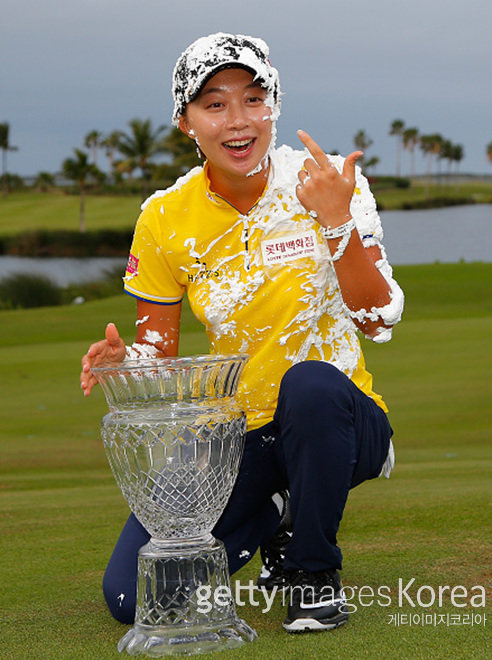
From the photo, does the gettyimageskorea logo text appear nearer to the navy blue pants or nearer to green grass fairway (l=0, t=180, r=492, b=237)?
the navy blue pants

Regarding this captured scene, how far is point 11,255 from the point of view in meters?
45.8

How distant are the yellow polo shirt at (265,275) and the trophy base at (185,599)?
515 mm

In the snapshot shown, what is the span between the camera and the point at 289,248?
2.80 metres

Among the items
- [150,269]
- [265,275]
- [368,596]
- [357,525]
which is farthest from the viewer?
[357,525]

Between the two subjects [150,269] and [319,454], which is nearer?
[319,454]

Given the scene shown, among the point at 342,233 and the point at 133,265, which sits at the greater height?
the point at 342,233

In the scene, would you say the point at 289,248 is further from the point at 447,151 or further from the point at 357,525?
the point at 447,151

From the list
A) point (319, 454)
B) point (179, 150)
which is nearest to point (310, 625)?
point (319, 454)

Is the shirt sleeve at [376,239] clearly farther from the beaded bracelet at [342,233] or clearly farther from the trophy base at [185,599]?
the trophy base at [185,599]

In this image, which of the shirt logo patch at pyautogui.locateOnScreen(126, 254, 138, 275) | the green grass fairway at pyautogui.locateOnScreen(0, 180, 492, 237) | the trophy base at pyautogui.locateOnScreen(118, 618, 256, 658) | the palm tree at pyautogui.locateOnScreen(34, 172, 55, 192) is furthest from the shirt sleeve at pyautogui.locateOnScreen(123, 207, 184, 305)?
the palm tree at pyautogui.locateOnScreen(34, 172, 55, 192)

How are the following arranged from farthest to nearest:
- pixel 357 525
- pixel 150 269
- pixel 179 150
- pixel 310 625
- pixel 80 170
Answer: pixel 80 170
pixel 179 150
pixel 357 525
pixel 150 269
pixel 310 625

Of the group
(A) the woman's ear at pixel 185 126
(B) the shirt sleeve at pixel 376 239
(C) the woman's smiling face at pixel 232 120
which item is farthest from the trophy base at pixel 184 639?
(A) the woman's ear at pixel 185 126

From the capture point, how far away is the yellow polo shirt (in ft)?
9.13

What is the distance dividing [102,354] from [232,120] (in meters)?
0.74
